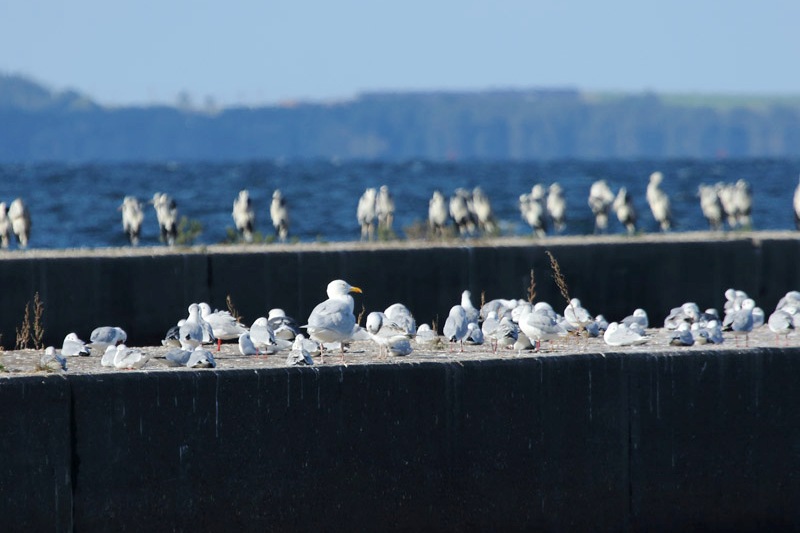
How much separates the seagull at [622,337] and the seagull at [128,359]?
2831 mm

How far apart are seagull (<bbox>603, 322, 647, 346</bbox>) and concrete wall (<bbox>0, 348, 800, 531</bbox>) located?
83 centimetres

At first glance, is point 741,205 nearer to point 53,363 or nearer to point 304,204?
point 53,363

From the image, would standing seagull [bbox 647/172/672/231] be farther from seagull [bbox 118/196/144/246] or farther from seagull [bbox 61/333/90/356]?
seagull [bbox 61/333/90/356]

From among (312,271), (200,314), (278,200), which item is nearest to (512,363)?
(200,314)

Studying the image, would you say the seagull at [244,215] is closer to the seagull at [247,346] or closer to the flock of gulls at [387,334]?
the flock of gulls at [387,334]

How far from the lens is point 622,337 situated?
953cm

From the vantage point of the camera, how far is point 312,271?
13.5 meters

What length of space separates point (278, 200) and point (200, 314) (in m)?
10.8

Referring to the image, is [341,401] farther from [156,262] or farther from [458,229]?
[458,229]

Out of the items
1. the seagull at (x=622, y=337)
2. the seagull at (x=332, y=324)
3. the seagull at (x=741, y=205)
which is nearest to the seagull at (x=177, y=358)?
the seagull at (x=332, y=324)

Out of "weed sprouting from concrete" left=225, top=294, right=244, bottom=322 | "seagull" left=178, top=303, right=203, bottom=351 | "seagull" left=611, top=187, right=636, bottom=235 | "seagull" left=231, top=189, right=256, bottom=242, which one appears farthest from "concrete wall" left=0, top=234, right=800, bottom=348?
"seagull" left=611, top=187, right=636, bottom=235

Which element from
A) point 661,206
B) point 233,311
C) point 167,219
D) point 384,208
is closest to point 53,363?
point 233,311

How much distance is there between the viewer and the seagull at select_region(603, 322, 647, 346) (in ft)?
31.1

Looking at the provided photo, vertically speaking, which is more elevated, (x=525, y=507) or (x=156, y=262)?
(x=156, y=262)
